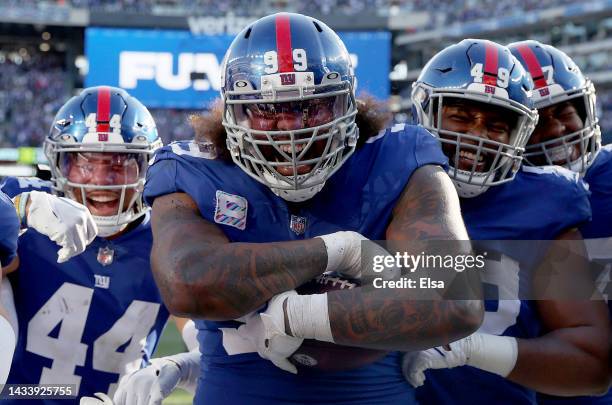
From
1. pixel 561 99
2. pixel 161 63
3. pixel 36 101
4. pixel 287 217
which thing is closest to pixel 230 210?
pixel 287 217

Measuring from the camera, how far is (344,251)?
72.7 inches

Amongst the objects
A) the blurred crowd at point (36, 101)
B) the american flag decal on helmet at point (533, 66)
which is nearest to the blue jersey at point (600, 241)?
the american flag decal on helmet at point (533, 66)

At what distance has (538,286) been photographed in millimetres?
2312

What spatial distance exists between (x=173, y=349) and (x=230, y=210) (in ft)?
17.5

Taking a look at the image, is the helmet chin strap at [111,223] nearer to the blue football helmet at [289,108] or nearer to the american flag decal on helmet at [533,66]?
the blue football helmet at [289,108]

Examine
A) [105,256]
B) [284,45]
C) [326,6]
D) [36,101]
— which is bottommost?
[36,101]

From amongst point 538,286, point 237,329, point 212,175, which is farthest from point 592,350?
point 212,175

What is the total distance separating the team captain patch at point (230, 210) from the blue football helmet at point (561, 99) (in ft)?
3.91

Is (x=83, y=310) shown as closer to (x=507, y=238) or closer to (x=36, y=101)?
(x=507, y=238)

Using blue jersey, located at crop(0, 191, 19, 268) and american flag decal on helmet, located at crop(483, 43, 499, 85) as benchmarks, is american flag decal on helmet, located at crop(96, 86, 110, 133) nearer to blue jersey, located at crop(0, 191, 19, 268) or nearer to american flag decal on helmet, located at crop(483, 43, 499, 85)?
blue jersey, located at crop(0, 191, 19, 268)

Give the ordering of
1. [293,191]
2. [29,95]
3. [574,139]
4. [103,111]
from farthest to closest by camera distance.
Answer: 1. [29,95]
2. [103,111]
3. [574,139]
4. [293,191]

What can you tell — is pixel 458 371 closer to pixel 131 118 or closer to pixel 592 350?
pixel 592 350

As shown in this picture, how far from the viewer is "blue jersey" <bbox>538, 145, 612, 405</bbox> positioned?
2607 millimetres

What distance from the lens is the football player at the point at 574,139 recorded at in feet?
8.61
